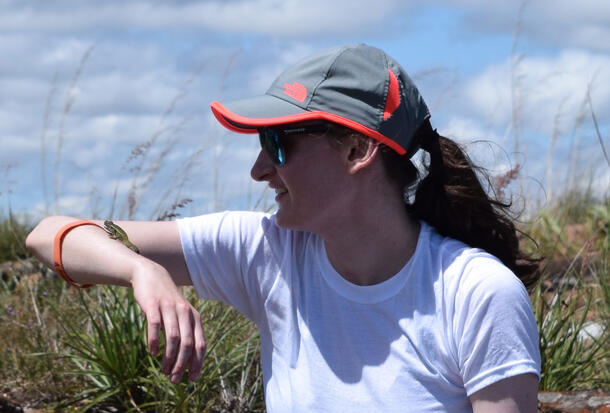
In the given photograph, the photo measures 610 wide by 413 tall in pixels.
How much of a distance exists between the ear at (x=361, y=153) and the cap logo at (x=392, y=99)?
0.26 ft

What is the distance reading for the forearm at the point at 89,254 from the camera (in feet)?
7.10

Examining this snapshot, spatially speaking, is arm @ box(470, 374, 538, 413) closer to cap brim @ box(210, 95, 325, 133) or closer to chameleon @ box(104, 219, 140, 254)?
cap brim @ box(210, 95, 325, 133)

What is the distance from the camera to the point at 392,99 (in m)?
2.32

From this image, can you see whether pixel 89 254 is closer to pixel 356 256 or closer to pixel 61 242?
pixel 61 242

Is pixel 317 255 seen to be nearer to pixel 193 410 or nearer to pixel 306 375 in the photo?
pixel 306 375

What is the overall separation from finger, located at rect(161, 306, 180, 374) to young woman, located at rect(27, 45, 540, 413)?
0.27 metres

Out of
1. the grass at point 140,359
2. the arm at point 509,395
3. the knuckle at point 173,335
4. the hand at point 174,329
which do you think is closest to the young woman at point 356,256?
the arm at point 509,395

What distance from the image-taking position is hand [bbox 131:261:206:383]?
1777 millimetres

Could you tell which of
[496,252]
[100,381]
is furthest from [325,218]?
[100,381]

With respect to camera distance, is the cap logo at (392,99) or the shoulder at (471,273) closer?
the shoulder at (471,273)

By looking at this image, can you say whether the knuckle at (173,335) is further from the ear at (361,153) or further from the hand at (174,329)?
the ear at (361,153)

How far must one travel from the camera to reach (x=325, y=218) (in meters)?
2.32

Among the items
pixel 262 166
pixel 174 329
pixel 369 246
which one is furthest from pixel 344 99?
pixel 174 329

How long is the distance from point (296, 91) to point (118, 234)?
0.58m
